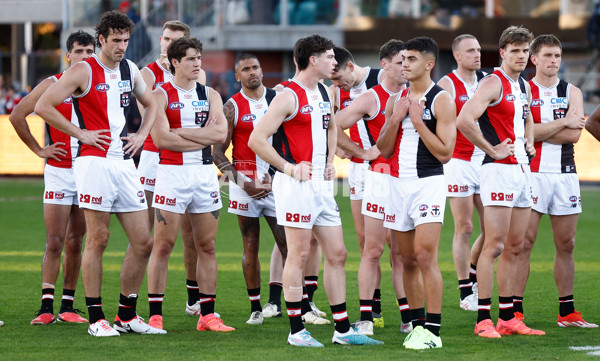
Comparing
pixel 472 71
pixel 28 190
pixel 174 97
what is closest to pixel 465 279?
pixel 472 71

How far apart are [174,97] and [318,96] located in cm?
147

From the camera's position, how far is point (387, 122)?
7539 millimetres

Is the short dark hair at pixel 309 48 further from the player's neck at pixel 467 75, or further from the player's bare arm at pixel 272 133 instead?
the player's neck at pixel 467 75

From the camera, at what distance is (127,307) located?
7996 millimetres

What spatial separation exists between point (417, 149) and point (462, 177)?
261 centimetres

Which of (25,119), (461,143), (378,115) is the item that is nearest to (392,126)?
(378,115)

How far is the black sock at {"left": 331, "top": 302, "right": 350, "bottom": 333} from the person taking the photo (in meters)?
7.48

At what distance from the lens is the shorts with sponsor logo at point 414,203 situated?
7.29m

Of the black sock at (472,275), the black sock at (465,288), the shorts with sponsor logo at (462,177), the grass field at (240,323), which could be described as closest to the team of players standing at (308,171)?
the black sock at (465,288)

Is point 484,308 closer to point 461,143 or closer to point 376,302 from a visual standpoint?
point 376,302

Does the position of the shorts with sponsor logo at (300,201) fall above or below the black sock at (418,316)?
above

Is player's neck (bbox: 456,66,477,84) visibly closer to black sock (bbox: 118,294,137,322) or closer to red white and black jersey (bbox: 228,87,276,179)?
red white and black jersey (bbox: 228,87,276,179)

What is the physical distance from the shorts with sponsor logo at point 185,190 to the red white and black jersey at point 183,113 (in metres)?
0.06

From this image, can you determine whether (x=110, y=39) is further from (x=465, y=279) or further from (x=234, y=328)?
(x=465, y=279)
